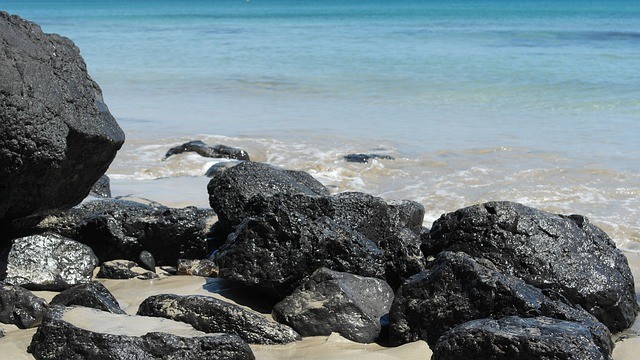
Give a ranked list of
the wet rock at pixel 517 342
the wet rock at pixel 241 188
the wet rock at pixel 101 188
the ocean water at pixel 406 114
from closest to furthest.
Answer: the wet rock at pixel 517 342, the wet rock at pixel 241 188, the wet rock at pixel 101 188, the ocean water at pixel 406 114

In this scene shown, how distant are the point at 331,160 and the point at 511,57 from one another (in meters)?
16.9

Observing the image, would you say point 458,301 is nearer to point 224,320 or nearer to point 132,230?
point 224,320

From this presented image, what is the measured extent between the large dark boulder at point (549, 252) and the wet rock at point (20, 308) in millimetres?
2485

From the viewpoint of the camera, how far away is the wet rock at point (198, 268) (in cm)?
610

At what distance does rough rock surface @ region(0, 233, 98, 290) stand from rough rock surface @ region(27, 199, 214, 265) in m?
0.40

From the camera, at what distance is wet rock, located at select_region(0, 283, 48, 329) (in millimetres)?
4777

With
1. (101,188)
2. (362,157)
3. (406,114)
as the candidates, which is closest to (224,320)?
(101,188)

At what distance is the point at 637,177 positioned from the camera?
1084cm

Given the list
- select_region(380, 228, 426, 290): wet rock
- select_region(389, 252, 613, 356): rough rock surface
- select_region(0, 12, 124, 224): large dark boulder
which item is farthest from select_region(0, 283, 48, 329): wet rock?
select_region(380, 228, 426, 290): wet rock

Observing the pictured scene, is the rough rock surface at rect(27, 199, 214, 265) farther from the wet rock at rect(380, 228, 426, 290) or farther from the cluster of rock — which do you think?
the wet rock at rect(380, 228, 426, 290)

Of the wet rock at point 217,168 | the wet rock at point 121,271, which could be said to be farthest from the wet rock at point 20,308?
the wet rock at point 217,168

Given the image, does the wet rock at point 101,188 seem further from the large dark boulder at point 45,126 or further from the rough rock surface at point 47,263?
the large dark boulder at point 45,126

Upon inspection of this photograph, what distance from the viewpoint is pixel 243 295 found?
18.4 feet

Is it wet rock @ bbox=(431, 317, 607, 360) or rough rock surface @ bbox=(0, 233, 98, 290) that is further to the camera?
rough rock surface @ bbox=(0, 233, 98, 290)
